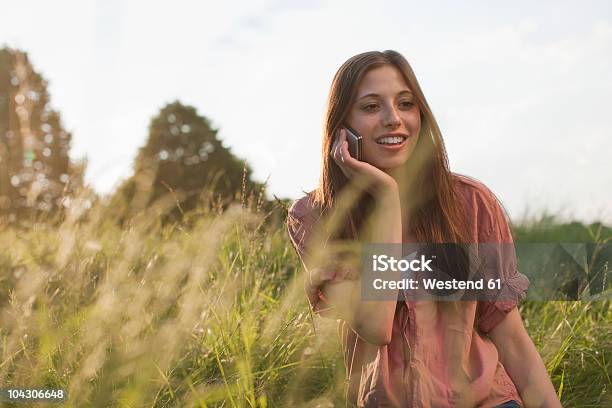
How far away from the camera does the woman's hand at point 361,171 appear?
2311 mm

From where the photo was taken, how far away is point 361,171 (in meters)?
2.36

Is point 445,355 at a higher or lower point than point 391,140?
lower

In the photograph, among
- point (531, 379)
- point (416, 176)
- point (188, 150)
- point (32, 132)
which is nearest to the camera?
point (531, 379)

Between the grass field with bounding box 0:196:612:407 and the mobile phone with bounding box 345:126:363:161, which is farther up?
the mobile phone with bounding box 345:126:363:161

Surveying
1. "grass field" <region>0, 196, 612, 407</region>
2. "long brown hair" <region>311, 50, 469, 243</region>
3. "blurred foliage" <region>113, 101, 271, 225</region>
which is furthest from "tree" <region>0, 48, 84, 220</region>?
"long brown hair" <region>311, 50, 469, 243</region>

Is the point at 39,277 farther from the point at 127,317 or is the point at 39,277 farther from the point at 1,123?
the point at 1,123

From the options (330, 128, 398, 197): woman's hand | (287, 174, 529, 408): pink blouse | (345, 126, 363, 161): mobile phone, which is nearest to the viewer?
(287, 174, 529, 408): pink blouse

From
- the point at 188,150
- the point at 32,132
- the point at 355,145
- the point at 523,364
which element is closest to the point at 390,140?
the point at 355,145

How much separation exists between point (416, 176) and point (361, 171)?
251mm

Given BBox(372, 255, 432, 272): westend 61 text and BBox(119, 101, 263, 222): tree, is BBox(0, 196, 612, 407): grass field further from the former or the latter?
BBox(119, 101, 263, 222): tree

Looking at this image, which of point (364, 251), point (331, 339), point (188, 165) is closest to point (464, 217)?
point (364, 251)

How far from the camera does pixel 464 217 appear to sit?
2420mm

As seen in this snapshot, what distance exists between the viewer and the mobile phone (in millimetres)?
2426

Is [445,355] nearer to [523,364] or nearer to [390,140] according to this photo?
[523,364]
